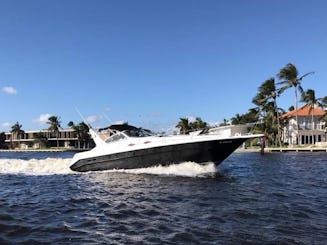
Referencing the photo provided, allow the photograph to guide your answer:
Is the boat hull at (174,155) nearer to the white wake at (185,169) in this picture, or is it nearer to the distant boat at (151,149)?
the distant boat at (151,149)

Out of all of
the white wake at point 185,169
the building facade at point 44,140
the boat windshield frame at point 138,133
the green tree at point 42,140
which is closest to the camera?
the white wake at point 185,169

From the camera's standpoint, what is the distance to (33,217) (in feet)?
36.8

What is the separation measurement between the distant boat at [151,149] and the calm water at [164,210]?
1110mm

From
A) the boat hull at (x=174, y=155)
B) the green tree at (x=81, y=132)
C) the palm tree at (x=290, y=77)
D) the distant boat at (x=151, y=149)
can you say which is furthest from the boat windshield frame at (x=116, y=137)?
the green tree at (x=81, y=132)

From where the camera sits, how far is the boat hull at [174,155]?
20.8 meters

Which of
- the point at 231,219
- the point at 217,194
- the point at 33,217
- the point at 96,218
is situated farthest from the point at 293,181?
the point at 33,217

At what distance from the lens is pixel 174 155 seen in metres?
21.0

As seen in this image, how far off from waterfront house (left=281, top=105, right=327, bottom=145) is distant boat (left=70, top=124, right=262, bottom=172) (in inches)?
2304

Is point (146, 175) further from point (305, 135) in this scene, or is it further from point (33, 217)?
point (305, 135)

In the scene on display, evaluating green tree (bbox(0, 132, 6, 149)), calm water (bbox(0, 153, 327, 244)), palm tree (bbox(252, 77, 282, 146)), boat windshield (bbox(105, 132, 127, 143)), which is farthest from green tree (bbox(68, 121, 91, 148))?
calm water (bbox(0, 153, 327, 244))

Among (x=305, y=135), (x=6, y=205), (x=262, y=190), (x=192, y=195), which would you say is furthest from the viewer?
(x=305, y=135)

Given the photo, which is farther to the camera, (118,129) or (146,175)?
(118,129)

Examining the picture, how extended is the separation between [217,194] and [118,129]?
1050cm

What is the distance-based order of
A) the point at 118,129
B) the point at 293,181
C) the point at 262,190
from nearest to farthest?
the point at 262,190, the point at 293,181, the point at 118,129
